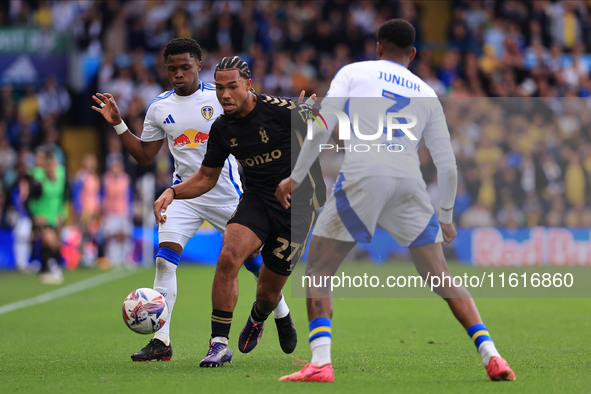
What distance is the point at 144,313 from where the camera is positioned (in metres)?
5.77

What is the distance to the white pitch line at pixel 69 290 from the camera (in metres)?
9.99

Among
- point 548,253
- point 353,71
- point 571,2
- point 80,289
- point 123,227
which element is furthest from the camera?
point 571,2

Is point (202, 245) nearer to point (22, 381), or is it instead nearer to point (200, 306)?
point (200, 306)

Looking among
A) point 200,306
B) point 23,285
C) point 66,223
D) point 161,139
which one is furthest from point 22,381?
point 66,223

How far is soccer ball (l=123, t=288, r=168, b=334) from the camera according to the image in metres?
5.76

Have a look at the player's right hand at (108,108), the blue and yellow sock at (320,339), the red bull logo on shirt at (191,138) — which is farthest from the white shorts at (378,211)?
the player's right hand at (108,108)

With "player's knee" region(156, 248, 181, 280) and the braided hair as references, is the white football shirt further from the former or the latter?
the braided hair

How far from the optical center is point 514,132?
16328 millimetres

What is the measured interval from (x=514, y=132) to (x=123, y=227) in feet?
28.6

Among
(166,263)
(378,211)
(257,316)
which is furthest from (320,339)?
(166,263)

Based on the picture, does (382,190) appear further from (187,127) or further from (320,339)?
(187,127)

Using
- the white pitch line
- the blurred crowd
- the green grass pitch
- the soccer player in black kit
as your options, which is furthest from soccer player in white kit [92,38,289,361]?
the blurred crowd

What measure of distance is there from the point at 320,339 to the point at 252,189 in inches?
60.1

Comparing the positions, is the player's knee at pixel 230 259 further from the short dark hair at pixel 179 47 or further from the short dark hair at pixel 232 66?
the short dark hair at pixel 179 47
